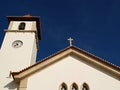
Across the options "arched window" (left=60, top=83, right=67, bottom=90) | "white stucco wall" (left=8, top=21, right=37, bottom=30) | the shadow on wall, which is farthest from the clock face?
"arched window" (left=60, top=83, right=67, bottom=90)

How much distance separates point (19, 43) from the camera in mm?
23812

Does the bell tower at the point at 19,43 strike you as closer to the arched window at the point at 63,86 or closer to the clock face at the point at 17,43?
the clock face at the point at 17,43

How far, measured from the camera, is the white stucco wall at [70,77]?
16.4 m

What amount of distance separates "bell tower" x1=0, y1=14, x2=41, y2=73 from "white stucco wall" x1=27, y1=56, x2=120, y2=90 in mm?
4722

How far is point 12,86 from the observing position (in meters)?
17.7

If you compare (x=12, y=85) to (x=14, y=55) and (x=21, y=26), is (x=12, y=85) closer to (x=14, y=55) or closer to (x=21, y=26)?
(x=14, y=55)

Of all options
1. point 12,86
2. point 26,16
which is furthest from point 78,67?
point 26,16

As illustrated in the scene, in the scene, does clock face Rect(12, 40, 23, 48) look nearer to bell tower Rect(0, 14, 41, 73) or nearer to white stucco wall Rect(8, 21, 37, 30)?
bell tower Rect(0, 14, 41, 73)

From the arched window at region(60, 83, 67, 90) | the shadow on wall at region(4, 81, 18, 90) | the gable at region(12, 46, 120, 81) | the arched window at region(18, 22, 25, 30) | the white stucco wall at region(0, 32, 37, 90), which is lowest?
the arched window at region(60, 83, 67, 90)

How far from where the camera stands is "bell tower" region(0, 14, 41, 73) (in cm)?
2162

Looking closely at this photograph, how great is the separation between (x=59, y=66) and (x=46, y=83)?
1841 millimetres

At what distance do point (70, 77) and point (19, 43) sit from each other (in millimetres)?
8825

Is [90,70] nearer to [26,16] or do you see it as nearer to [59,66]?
[59,66]

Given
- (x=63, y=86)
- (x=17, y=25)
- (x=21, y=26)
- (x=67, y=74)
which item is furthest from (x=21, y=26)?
(x=63, y=86)
